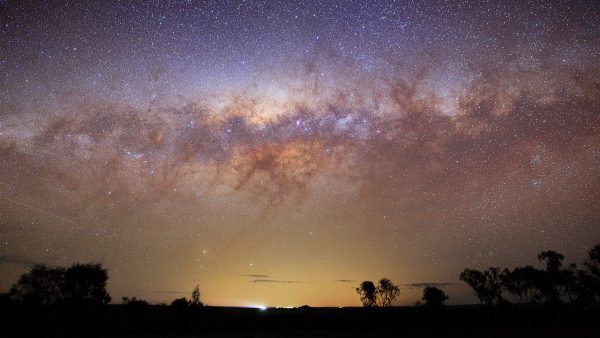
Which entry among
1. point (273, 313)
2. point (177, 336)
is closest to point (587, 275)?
point (273, 313)

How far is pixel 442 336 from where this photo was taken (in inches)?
2349

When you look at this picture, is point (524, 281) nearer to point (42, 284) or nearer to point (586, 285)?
point (586, 285)

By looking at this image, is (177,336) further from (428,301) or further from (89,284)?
(428,301)

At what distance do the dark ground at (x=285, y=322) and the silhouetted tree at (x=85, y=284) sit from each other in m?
7.57

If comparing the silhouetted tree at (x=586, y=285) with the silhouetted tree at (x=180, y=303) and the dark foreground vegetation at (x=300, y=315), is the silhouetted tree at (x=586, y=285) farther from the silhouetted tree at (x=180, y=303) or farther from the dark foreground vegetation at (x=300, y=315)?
the silhouetted tree at (x=180, y=303)

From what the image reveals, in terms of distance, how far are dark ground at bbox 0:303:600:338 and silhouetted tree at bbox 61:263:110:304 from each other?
24.8 ft

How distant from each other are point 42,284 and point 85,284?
731cm

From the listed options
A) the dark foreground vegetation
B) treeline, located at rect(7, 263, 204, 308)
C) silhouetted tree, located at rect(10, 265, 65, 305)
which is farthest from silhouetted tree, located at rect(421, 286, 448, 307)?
silhouetted tree, located at rect(10, 265, 65, 305)

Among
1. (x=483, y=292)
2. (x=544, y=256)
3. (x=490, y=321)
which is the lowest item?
(x=490, y=321)

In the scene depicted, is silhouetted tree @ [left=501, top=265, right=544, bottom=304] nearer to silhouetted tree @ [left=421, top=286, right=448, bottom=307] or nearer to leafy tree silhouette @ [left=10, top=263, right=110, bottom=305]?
silhouetted tree @ [left=421, top=286, right=448, bottom=307]

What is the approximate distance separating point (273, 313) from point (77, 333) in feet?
122

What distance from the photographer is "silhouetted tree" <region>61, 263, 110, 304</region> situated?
218 ft

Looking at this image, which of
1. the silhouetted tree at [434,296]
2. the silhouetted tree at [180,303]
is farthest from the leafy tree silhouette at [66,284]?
the silhouetted tree at [434,296]

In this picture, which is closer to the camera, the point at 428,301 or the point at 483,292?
the point at 483,292
